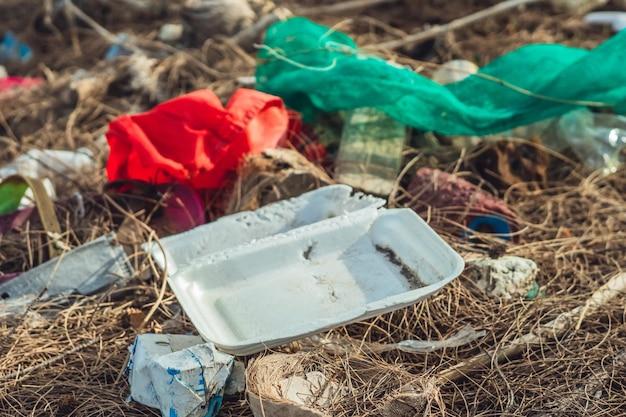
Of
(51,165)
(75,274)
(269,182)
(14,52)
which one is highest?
(269,182)

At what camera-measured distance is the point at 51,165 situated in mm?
4734

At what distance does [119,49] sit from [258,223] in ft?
9.81

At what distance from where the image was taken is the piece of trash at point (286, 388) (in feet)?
9.16

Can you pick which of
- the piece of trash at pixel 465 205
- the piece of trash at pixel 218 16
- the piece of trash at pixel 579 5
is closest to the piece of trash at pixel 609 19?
the piece of trash at pixel 579 5

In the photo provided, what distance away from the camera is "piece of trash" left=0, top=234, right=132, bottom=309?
3725 mm

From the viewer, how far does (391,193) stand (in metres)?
4.13

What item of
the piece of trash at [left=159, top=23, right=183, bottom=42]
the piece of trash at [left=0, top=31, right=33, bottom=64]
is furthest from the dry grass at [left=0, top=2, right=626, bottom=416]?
the piece of trash at [left=0, top=31, right=33, bottom=64]

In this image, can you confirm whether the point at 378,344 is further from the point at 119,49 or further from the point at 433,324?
the point at 119,49

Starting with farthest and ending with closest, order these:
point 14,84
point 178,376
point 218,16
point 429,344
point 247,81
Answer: point 14,84 < point 218,16 < point 247,81 < point 429,344 < point 178,376

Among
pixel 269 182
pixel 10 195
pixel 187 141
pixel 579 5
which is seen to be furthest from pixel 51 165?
pixel 579 5

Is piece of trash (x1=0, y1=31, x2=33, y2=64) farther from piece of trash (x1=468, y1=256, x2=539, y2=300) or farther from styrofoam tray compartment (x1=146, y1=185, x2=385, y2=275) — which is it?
piece of trash (x1=468, y1=256, x2=539, y2=300)

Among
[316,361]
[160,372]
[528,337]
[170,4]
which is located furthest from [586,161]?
[170,4]

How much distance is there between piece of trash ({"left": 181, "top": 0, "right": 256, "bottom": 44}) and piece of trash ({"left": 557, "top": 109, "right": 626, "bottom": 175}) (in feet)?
7.35

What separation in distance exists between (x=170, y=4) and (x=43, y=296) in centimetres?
398
